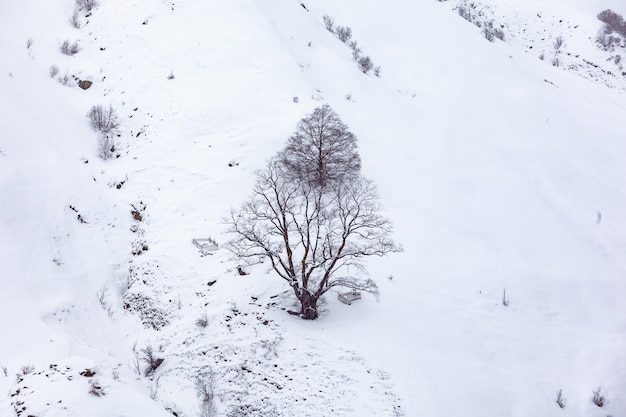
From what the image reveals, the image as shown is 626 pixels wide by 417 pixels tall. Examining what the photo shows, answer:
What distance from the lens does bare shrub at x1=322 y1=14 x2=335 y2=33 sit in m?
29.0

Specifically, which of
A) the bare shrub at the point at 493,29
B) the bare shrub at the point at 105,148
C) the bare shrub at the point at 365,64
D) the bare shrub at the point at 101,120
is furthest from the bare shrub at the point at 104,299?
the bare shrub at the point at 493,29

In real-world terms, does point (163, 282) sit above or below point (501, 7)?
below

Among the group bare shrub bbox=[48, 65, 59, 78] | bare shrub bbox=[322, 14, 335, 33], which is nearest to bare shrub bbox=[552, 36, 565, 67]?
bare shrub bbox=[322, 14, 335, 33]

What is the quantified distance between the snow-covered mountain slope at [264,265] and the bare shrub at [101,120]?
57 cm

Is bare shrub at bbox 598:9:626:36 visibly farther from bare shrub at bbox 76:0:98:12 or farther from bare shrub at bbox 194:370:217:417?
bare shrub at bbox 194:370:217:417

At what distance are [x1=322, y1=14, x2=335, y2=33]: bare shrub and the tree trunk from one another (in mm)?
21834

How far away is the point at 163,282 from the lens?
13758mm

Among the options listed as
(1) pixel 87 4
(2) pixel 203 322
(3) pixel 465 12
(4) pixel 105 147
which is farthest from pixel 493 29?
(2) pixel 203 322

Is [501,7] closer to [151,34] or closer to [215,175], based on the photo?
[151,34]

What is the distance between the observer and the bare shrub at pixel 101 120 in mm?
19562

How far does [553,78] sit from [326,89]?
59.3ft

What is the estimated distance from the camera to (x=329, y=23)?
29156 mm

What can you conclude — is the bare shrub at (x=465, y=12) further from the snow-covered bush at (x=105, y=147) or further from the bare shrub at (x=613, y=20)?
the snow-covered bush at (x=105, y=147)

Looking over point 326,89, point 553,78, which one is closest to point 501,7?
point 553,78
